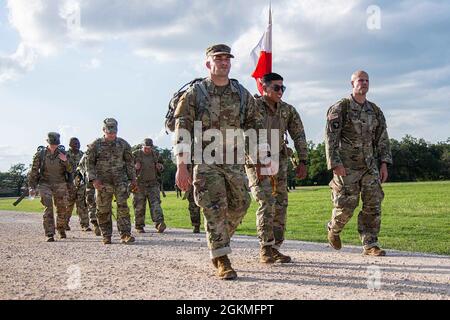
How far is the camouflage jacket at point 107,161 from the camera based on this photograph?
37.7ft

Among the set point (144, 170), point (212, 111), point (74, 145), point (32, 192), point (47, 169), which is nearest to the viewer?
point (212, 111)

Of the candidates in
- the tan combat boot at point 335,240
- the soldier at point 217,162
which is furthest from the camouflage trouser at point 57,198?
the soldier at point 217,162

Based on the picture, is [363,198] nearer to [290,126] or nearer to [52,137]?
[290,126]

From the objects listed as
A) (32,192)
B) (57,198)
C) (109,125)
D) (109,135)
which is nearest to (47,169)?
(32,192)

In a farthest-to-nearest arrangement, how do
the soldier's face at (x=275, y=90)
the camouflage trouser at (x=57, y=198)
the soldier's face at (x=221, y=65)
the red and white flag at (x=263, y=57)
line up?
the camouflage trouser at (x=57, y=198), the red and white flag at (x=263, y=57), the soldier's face at (x=275, y=90), the soldier's face at (x=221, y=65)

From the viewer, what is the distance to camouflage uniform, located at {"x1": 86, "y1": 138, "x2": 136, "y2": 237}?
1140cm

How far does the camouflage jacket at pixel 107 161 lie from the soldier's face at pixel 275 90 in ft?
14.8

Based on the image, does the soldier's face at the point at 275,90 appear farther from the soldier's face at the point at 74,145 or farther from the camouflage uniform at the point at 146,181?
the soldier's face at the point at 74,145

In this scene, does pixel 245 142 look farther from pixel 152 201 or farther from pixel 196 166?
pixel 152 201

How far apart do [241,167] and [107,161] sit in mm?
5270

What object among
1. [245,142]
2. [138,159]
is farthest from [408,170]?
[245,142]

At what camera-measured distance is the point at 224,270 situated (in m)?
6.52

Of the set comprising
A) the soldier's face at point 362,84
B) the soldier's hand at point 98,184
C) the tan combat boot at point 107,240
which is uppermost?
the soldier's face at point 362,84
